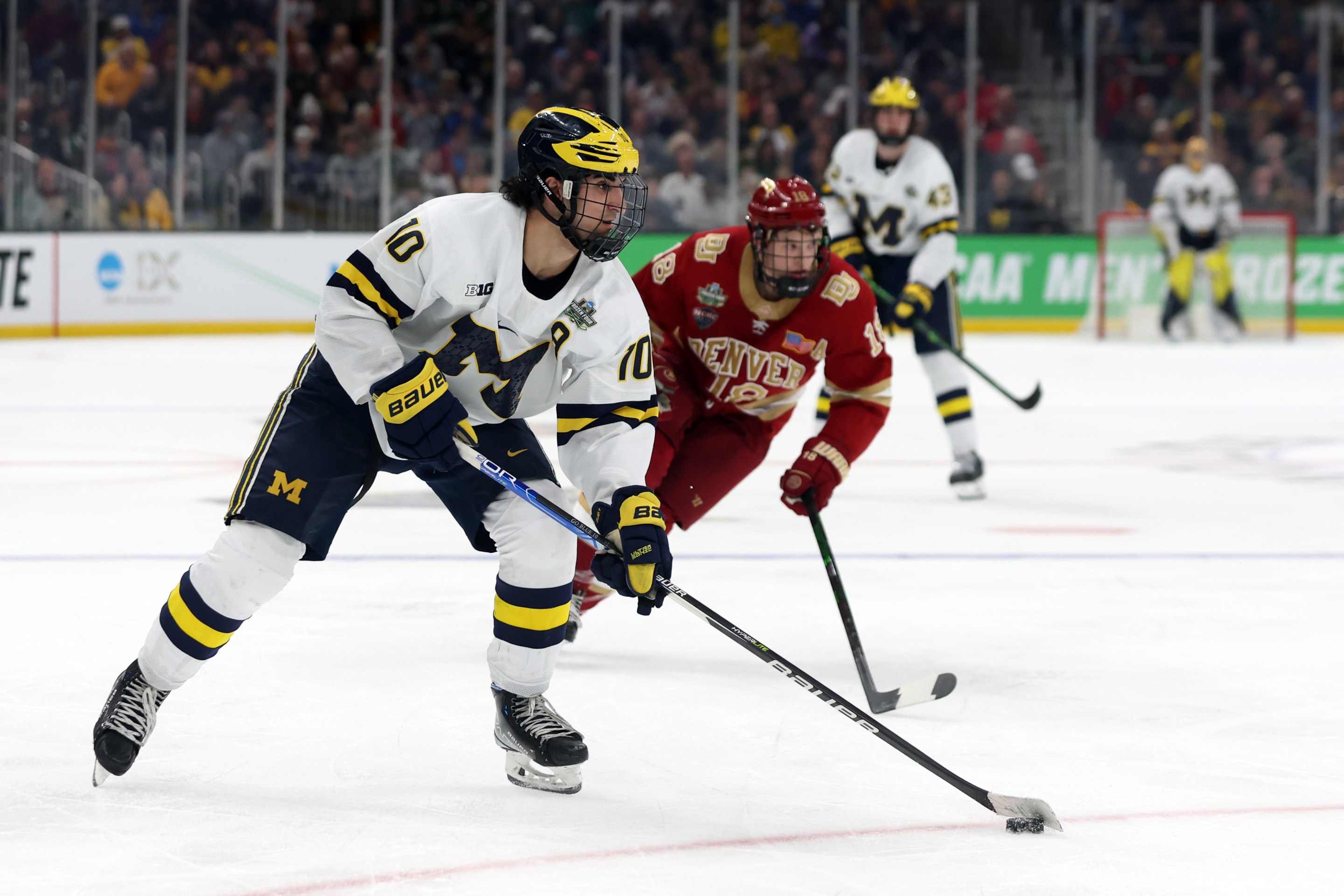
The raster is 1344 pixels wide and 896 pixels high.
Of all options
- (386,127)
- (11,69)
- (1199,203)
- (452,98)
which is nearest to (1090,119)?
(1199,203)

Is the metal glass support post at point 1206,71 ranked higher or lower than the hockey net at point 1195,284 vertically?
higher

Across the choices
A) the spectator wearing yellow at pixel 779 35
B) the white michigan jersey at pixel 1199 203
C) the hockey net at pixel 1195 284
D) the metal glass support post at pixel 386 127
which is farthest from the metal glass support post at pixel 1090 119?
the metal glass support post at pixel 386 127

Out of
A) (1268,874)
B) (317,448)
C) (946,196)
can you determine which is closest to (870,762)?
(1268,874)

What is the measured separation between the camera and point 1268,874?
2029 mm

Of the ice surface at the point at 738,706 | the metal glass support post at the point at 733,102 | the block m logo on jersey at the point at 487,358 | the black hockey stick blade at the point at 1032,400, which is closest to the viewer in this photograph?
the ice surface at the point at 738,706

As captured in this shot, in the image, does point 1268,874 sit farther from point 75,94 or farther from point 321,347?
point 75,94

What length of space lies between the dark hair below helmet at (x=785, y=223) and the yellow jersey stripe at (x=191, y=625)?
133 cm

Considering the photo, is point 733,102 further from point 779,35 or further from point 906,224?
point 906,224

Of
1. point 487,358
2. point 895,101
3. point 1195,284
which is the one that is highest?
point 895,101

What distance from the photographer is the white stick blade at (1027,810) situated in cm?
219

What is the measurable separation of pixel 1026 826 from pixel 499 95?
1073cm

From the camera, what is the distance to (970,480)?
5297 millimetres

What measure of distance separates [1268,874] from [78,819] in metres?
1.55

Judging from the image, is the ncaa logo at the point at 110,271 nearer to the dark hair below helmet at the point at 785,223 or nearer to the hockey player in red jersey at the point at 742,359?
the hockey player in red jersey at the point at 742,359
